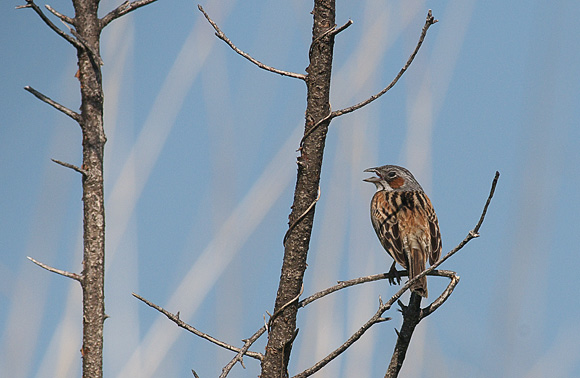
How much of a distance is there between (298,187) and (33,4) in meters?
0.85

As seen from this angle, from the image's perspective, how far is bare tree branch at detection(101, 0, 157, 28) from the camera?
1.71 meters

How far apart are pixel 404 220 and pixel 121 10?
2.28m

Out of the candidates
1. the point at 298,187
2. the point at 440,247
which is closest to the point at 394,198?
the point at 440,247

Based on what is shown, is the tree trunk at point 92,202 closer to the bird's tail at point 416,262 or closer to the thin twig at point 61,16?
the thin twig at point 61,16

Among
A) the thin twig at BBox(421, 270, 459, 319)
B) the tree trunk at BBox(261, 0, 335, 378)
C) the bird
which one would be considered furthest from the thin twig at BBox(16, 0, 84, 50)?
the bird

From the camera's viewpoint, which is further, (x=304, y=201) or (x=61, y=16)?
(x=304, y=201)


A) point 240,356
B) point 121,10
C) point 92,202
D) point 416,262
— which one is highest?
point 416,262

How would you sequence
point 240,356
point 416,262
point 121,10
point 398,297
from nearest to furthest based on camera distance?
point 121,10 → point 398,297 → point 240,356 → point 416,262

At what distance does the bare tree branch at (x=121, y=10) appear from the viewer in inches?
67.4

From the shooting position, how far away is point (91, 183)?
1.66 m

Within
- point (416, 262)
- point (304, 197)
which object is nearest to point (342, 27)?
point (304, 197)

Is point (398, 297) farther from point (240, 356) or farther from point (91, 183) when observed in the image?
point (91, 183)

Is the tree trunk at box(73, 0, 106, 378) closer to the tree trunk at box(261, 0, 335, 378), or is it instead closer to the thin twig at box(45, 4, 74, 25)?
the thin twig at box(45, 4, 74, 25)

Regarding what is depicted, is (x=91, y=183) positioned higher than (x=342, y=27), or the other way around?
(x=342, y=27)
